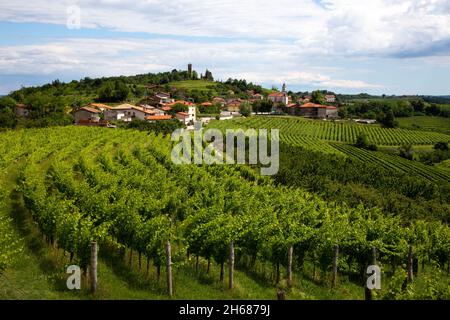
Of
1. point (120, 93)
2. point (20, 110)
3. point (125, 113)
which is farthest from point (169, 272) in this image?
point (120, 93)

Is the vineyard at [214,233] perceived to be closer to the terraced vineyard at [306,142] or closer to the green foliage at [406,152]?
the terraced vineyard at [306,142]

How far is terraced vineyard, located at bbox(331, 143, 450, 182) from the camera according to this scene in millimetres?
59078

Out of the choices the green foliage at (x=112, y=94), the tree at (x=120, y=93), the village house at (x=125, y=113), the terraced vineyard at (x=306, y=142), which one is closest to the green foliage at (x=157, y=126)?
the village house at (x=125, y=113)

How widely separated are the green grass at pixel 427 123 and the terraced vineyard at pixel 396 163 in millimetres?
46032

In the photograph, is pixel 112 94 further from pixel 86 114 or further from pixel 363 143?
pixel 363 143

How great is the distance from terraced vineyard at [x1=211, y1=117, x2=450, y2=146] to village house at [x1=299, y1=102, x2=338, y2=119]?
21154 millimetres

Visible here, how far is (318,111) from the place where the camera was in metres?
129

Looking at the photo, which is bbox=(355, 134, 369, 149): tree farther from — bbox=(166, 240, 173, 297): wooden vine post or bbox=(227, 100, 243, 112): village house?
bbox=(166, 240, 173, 297): wooden vine post

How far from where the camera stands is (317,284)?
14.8 meters

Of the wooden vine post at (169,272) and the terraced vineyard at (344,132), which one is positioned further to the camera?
the terraced vineyard at (344,132)

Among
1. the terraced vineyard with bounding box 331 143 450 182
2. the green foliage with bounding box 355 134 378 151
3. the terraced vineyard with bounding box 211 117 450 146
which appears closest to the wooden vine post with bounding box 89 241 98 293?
the terraced vineyard with bounding box 331 143 450 182

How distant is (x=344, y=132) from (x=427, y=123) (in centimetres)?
4607

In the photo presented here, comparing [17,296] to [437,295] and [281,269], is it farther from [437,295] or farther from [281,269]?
[437,295]

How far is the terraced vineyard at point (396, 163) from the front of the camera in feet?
194
